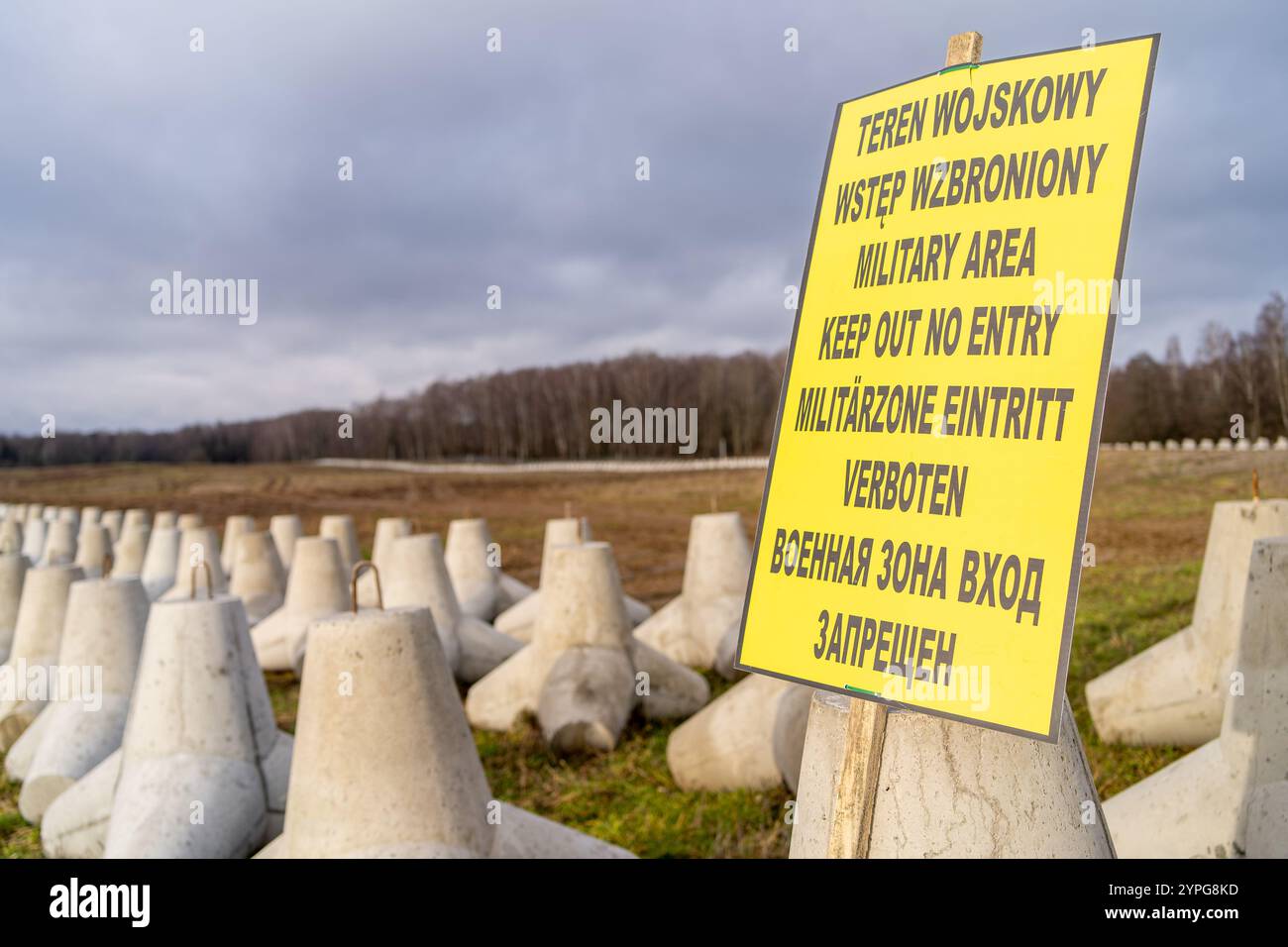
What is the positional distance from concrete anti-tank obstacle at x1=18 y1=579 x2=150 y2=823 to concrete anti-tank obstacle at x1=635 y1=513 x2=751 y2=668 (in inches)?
148

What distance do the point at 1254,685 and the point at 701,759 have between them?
271 centimetres

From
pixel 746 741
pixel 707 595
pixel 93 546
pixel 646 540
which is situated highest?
pixel 707 595

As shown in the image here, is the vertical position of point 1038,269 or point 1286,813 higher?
point 1038,269

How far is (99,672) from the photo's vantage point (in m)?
5.18

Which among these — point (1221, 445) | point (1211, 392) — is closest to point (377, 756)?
point (1221, 445)

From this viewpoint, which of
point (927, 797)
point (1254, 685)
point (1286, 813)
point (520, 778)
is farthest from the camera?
point (520, 778)

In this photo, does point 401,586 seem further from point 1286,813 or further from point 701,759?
point 1286,813

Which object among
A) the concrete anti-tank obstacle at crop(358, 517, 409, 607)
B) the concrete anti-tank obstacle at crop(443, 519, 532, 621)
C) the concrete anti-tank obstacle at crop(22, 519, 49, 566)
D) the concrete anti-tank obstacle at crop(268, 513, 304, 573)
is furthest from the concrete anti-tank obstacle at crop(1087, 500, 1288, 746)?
the concrete anti-tank obstacle at crop(22, 519, 49, 566)

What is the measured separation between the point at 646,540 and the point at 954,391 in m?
16.0

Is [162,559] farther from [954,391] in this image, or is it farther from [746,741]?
[954,391]

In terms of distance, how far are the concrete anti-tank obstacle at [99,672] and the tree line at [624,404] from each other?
1168 inches

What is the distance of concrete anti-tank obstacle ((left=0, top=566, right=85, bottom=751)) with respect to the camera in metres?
6.19

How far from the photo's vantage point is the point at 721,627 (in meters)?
7.41

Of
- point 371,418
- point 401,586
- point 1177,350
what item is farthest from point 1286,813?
point 371,418
